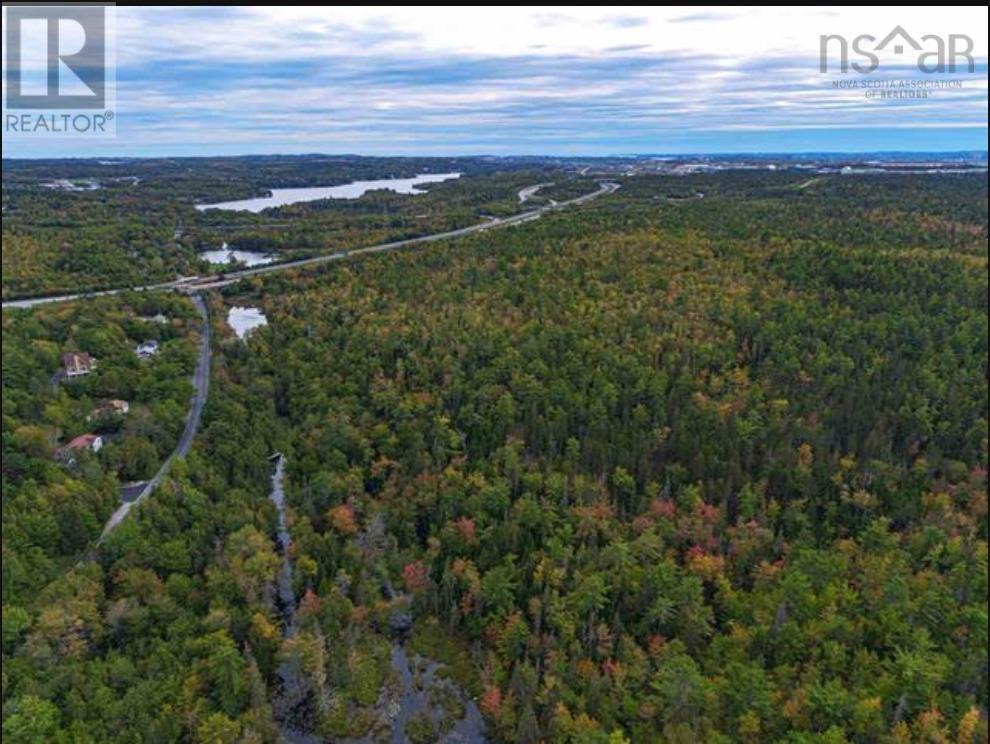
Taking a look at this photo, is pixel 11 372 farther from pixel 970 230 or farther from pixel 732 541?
pixel 970 230

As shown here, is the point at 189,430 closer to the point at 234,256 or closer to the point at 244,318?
the point at 244,318

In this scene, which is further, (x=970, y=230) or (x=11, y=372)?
(x=970, y=230)

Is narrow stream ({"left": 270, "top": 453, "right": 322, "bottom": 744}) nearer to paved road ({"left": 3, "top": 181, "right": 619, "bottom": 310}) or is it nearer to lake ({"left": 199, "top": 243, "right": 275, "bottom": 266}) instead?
paved road ({"left": 3, "top": 181, "right": 619, "bottom": 310})

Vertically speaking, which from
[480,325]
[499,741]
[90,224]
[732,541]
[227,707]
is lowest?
[499,741]

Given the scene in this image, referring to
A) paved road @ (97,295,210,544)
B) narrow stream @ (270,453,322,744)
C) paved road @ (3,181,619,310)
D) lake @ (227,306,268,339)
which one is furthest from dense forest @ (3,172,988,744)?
paved road @ (3,181,619,310)

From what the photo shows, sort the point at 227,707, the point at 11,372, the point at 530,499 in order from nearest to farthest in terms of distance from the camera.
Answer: the point at 227,707 < the point at 530,499 < the point at 11,372

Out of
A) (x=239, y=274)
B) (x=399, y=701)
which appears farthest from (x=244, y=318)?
(x=399, y=701)

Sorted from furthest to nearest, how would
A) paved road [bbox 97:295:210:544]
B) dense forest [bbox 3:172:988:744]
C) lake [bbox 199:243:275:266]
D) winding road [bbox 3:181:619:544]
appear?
lake [bbox 199:243:275:266], winding road [bbox 3:181:619:544], paved road [bbox 97:295:210:544], dense forest [bbox 3:172:988:744]

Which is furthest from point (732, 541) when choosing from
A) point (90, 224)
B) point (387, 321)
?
point (90, 224)
